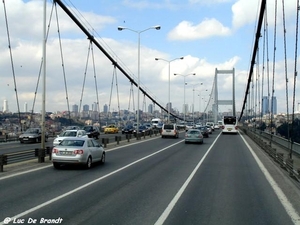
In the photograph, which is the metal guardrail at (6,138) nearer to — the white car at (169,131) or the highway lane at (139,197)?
the white car at (169,131)

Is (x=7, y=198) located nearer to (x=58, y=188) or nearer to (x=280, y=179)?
(x=58, y=188)

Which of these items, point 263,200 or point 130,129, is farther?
point 130,129

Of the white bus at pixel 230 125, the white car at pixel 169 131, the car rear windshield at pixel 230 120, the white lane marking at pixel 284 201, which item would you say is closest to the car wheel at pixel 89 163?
the white lane marking at pixel 284 201

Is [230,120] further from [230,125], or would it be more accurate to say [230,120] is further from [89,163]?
[89,163]

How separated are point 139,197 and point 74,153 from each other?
23.9 ft

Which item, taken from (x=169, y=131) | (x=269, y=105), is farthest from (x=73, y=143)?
(x=169, y=131)

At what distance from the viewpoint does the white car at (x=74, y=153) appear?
17.5m

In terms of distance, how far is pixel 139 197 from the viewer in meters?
10.8

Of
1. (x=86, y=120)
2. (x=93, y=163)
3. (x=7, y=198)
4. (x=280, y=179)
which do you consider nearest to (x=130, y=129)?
(x=86, y=120)

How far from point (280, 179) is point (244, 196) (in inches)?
171

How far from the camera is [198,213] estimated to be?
29.1ft

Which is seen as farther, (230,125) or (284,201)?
(230,125)

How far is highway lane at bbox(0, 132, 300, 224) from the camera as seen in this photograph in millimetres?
8469

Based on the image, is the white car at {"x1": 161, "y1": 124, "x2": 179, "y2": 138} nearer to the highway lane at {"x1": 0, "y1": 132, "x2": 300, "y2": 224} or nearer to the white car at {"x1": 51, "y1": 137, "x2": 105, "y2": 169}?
the white car at {"x1": 51, "y1": 137, "x2": 105, "y2": 169}
